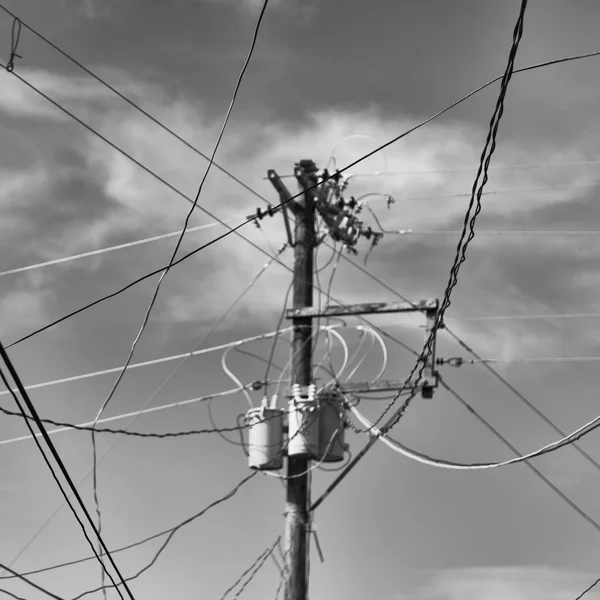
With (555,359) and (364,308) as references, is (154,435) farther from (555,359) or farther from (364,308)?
(555,359)

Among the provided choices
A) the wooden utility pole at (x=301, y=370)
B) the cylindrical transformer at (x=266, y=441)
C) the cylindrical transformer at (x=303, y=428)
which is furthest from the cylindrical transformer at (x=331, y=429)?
the cylindrical transformer at (x=266, y=441)

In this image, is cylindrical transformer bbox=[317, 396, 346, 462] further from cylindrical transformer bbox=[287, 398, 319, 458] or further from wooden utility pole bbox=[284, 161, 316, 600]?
wooden utility pole bbox=[284, 161, 316, 600]

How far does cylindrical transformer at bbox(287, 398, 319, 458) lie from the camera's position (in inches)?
526

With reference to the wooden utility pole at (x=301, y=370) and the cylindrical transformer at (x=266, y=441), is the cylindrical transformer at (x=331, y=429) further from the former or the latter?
the cylindrical transformer at (x=266, y=441)

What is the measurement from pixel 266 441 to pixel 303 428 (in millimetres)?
480

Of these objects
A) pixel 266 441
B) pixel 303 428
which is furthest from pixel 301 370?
pixel 266 441

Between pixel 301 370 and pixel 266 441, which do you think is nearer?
pixel 266 441

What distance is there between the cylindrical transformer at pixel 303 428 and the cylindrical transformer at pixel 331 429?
0.06m

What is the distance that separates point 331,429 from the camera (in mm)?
13484

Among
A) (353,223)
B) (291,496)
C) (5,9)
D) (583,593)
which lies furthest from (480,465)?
(5,9)

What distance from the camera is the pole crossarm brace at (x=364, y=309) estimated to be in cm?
1312

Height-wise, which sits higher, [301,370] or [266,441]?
[301,370]

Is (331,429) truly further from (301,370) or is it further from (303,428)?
(301,370)

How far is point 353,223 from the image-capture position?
14727 millimetres
